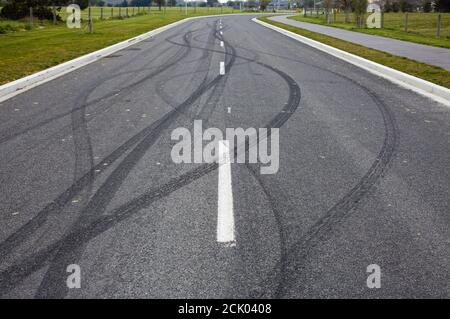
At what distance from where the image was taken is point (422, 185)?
4.75 m

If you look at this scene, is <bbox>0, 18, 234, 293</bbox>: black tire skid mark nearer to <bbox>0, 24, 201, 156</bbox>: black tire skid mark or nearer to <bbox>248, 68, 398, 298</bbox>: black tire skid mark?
<bbox>0, 24, 201, 156</bbox>: black tire skid mark

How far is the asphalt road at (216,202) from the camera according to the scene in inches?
122

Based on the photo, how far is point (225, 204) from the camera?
14.0 ft

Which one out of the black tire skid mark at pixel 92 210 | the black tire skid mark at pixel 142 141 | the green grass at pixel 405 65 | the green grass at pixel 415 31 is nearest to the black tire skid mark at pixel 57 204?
the black tire skid mark at pixel 142 141

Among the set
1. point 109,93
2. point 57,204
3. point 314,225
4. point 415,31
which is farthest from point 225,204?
point 415,31

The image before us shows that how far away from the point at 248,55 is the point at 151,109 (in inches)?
359

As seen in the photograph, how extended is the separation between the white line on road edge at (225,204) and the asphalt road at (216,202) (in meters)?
0.07

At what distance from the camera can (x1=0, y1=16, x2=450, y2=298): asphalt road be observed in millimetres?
3100

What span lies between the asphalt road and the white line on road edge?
0.07m

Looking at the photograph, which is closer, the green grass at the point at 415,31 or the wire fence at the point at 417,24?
the green grass at the point at 415,31

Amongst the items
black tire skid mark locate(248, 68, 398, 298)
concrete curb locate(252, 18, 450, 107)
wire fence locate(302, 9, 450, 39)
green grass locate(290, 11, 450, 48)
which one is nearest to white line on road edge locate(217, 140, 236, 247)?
black tire skid mark locate(248, 68, 398, 298)

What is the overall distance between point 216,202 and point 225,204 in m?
0.10

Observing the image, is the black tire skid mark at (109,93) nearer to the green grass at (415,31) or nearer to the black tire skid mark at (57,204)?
the black tire skid mark at (57,204)

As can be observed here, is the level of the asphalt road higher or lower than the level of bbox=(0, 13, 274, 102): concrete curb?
lower
